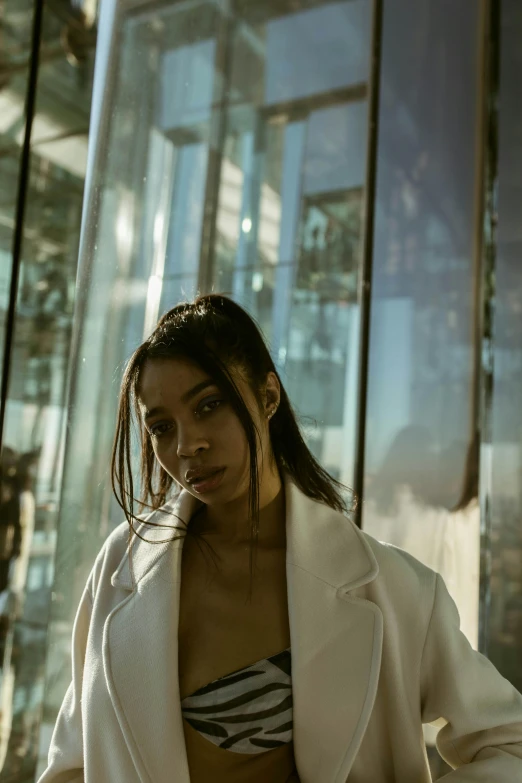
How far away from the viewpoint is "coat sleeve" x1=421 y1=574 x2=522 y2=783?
3.22 ft

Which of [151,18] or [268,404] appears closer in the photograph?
[268,404]

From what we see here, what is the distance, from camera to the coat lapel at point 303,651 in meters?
1.02

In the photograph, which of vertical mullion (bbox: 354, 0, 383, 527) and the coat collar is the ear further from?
vertical mullion (bbox: 354, 0, 383, 527)

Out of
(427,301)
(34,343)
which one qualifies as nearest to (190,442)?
(34,343)

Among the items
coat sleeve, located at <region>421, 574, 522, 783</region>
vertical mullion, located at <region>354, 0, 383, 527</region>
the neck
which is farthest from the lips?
vertical mullion, located at <region>354, 0, 383, 527</region>

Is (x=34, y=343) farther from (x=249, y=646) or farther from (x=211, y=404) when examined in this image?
(x=249, y=646)

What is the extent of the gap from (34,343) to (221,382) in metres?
0.43

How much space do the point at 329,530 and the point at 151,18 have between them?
1233mm

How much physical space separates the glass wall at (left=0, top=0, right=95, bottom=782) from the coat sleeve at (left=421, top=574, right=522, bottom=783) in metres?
0.69

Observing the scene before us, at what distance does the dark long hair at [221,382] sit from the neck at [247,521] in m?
0.02

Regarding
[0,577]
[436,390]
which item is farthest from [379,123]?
[0,577]

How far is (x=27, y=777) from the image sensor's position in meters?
1.25

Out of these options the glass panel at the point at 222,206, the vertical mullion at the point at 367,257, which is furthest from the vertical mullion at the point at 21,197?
the vertical mullion at the point at 367,257

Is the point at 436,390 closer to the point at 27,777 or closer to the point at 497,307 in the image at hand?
the point at 497,307
